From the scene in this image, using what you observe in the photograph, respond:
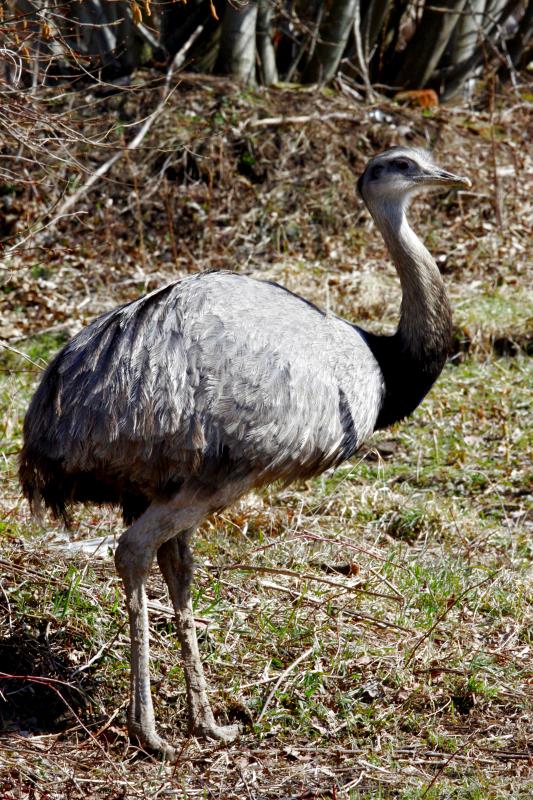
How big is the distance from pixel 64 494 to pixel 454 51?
27.4 feet

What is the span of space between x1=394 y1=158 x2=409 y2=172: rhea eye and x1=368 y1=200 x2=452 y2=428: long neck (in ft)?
0.98

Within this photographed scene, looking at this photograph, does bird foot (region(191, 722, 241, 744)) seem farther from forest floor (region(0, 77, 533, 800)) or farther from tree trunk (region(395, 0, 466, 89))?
Answer: tree trunk (region(395, 0, 466, 89))

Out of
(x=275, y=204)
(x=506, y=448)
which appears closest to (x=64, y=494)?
(x=506, y=448)

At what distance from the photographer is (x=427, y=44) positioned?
1091 cm

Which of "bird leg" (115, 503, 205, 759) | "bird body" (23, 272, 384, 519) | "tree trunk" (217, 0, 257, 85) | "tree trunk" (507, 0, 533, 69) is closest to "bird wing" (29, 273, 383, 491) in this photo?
"bird body" (23, 272, 384, 519)

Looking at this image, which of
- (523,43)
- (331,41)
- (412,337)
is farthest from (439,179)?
(523,43)

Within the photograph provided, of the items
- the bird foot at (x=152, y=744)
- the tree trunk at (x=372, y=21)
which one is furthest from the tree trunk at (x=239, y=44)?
the bird foot at (x=152, y=744)

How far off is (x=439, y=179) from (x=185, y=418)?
203 centimetres

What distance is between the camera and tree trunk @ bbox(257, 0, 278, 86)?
10148 mm

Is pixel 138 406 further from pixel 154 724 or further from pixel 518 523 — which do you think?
pixel 518 523

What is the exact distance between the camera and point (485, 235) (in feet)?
30.9

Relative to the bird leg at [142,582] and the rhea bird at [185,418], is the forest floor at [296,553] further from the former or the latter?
the rhea bird at [185,418]

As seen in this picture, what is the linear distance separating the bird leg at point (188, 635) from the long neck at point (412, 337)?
99cm

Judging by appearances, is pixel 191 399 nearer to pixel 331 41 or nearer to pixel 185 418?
pixel 185 418
